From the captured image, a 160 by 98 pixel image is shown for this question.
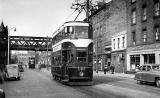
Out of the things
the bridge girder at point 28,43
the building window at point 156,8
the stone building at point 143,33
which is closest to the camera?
the building window at point 156,8

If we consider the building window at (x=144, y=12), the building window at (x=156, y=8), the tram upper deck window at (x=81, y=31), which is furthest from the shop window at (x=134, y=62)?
the tram upper deck window at (x=81, y=31)

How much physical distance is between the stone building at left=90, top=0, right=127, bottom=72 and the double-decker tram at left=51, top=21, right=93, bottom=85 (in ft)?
68.1

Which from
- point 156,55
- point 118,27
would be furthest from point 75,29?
point 118,27

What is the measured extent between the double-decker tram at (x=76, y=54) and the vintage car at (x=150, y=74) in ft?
14.4

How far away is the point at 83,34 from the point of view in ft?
69.3

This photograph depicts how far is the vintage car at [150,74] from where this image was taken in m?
19.8

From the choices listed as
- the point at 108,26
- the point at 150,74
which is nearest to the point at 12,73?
the point at 150,74

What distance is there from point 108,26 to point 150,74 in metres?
28.5

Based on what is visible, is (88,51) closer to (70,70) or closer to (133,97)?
(70,70)

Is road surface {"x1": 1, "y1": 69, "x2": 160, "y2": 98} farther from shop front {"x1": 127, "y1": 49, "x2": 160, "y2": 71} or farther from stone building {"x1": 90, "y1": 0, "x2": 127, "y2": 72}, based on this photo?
stone building {"x1": 90, "y1": 0, "x2": 127, "y2": 72}

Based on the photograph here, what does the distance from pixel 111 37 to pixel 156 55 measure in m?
15.8

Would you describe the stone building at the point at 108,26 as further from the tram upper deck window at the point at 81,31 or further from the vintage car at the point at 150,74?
the tram upper deck window at the point at 81,31

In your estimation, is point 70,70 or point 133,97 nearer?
point 133,97

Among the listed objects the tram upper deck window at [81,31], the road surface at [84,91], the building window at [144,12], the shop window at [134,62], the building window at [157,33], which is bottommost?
the road surface at [84,91]
